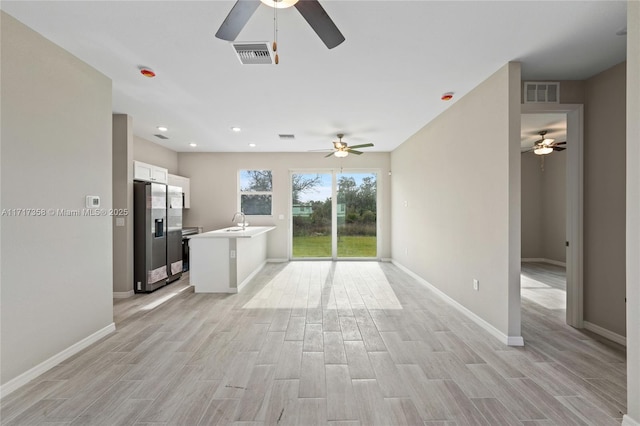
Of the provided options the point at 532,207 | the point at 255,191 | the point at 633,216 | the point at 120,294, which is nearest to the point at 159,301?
the point at 120,294

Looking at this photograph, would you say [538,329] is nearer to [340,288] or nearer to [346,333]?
A: [346,333]

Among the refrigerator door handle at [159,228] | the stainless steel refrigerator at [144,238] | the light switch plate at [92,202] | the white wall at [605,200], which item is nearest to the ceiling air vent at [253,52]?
the light switch plate at [92,202]

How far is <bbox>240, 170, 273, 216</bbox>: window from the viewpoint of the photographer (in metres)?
6.95

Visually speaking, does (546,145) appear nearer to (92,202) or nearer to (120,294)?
(92,202)

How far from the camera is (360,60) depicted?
2.66 m

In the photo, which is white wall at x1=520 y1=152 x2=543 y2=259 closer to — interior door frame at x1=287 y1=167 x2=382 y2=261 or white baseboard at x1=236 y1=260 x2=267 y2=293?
interior door frame at x1=287 y1=167 x2=382 y2=261

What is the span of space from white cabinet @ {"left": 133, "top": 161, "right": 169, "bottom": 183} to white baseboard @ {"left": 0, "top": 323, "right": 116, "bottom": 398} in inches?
95.5

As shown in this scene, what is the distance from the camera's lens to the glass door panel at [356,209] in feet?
23.2

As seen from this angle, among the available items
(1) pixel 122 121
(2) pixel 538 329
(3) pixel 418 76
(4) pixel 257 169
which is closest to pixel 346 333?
(2) pixel 538 329

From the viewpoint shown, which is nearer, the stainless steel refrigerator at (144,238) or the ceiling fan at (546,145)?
the stainless steel refrigerator at (144,238)

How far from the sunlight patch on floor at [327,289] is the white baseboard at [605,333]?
2.00 meters

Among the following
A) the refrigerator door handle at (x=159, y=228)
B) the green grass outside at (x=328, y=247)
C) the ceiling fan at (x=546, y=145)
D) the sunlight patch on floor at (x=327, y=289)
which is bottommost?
the sunlight patch on floor at (x=327, y=289)

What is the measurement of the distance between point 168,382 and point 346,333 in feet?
5.44

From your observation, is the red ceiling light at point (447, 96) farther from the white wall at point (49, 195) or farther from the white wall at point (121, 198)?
the white wall at point (121, 198)
